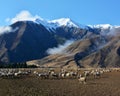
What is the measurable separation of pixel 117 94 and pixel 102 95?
2.45 meters

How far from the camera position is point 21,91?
4381 centimetres

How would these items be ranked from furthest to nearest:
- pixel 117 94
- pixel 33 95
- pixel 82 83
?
pixel 82 83 → pixel 117 94 → pixel 33 95

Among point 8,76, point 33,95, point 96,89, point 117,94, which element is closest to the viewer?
point 33,95

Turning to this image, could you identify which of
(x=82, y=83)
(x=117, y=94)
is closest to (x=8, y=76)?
(x=82, y=83)

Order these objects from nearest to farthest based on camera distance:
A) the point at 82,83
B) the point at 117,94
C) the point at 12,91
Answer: the point at 12,91, the point at 117,94, the point at 82,83

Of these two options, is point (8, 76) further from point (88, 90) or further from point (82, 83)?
point (88, 90)

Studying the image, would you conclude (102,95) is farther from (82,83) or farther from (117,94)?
(82,83)

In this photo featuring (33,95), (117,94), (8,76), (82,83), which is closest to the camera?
(33,95)

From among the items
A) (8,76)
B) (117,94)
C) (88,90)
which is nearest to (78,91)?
(88,90)

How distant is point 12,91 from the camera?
143 feet

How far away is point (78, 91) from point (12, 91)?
9104 millimetres

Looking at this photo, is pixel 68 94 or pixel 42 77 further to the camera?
pixel 42 77

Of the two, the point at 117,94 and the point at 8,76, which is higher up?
the point at 8,76

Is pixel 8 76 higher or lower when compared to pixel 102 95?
higher
